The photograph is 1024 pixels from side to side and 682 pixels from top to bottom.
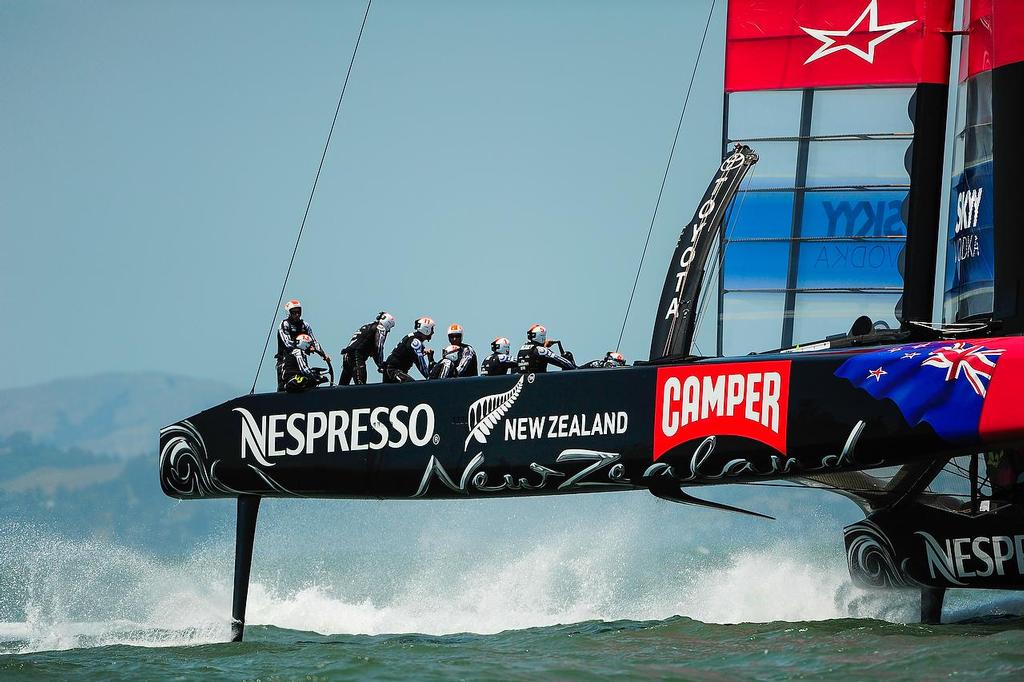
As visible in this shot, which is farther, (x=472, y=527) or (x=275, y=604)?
(x=472, y=527)

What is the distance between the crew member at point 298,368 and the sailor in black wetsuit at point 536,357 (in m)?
1.33

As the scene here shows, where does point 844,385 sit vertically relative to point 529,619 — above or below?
above

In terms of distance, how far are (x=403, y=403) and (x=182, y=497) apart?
1.79 m

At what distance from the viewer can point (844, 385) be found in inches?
295

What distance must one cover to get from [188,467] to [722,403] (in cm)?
354

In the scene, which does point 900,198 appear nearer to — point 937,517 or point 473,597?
point 937,517

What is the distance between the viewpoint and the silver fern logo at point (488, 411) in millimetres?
8320

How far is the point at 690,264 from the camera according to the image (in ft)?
29.4

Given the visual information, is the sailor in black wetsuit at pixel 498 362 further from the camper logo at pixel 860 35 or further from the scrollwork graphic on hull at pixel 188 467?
the camper logo at pixel 860 35

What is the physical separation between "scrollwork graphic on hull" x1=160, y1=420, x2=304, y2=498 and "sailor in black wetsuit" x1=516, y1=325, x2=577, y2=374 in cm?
171

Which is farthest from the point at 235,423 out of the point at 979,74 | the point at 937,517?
the point at 979,74

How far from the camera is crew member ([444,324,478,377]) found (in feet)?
29.7

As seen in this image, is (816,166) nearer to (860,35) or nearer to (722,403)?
(860,35)

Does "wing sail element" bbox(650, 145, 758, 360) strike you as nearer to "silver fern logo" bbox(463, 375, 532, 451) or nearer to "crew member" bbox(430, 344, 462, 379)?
"silver fern logo" bbox(463, 375, 532, 451)
